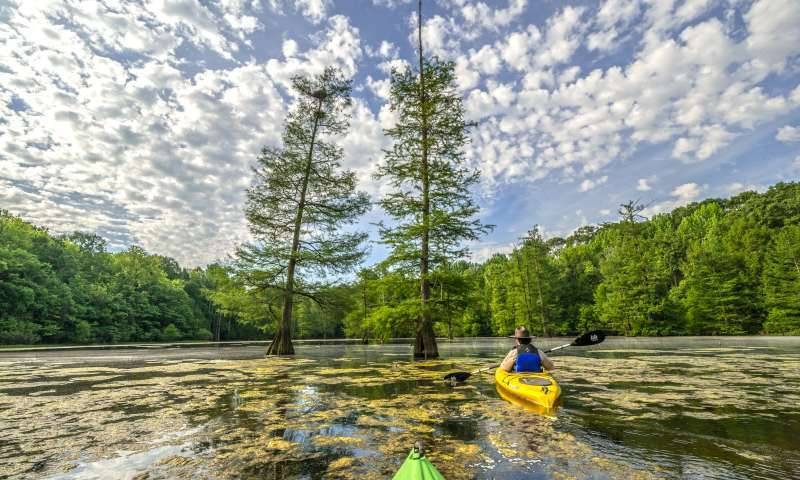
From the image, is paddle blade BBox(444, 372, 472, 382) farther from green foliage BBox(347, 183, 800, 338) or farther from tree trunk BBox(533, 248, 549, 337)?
tree trunk BBox(533, 248, 549, 337)

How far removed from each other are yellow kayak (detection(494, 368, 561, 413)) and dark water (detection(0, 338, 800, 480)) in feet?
0.78

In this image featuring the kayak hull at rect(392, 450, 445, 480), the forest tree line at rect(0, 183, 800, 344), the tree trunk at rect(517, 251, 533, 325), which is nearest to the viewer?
the kayak hull at rect(392, 450, 445, 480)

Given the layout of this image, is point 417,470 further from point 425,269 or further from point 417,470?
point 425,269

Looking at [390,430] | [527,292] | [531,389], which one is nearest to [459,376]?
[531,389]

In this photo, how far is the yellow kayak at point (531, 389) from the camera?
5977 mm

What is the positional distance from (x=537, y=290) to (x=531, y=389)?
45251mm

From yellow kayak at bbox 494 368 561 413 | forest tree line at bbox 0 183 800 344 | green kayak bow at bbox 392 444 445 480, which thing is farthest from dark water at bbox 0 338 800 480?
forest tree line at bbox 0 183 800 344

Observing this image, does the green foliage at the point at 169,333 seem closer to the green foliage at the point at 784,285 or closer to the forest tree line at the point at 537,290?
the forest tree line at the point at 537,290

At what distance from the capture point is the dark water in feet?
12.3

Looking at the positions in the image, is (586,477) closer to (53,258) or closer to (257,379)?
(257,379)

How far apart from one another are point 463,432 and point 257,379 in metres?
7.76

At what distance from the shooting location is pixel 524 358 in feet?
25.1

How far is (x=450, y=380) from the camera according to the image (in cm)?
977

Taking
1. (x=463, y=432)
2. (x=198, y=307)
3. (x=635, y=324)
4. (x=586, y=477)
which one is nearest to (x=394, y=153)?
(x=463, y=432)
